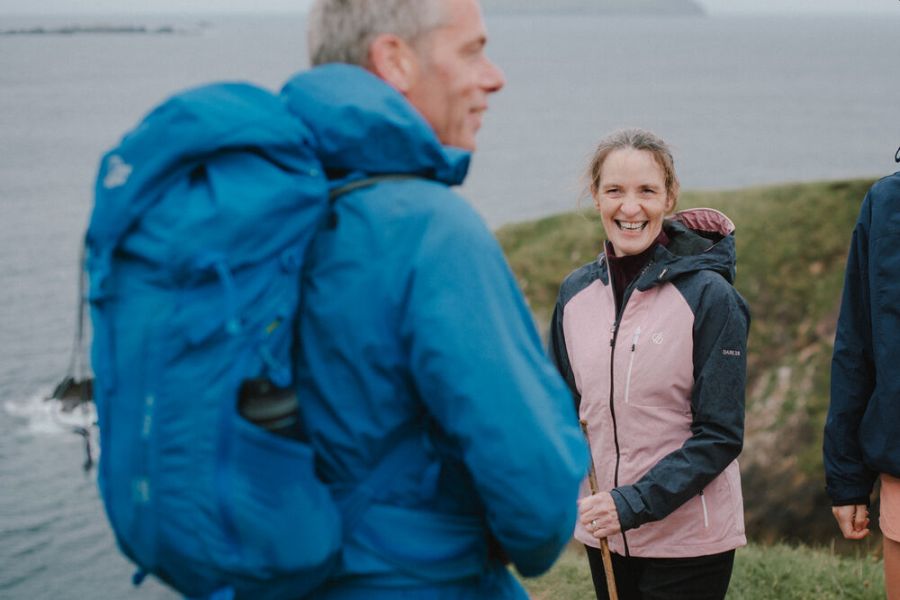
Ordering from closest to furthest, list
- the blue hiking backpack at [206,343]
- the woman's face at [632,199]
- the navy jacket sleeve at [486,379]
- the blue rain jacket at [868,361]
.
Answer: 1. the blue hiking backpack at [206,343]
2. the navy jacket sleeve at [486,379]
3. the blue rain jacket at [868,361]
4. the woman's face at [632,199]

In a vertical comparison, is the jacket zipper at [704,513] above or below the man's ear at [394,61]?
below

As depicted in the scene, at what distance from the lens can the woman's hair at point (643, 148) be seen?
160 inches

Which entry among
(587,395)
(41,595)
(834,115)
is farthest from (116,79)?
(587,395)

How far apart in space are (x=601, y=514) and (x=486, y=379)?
6.41 ft

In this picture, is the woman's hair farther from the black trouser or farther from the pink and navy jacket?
the black trouser

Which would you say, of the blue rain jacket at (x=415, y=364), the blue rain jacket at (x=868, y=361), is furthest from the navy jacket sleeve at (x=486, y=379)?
the blue rain jacket at (x=868, y=361)

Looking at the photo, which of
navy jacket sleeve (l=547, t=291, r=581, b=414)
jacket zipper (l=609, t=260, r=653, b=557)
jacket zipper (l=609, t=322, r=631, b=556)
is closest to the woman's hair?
jacket zipper (l=609, t=260, r=653, b=557)

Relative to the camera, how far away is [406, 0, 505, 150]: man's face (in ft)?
6.97

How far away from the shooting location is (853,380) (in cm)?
368

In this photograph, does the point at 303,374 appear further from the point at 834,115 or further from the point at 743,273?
the point at 834,115

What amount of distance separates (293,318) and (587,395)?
222 centimetres

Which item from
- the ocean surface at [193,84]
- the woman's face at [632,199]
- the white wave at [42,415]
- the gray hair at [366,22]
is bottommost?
the ocean surface at [193,84]

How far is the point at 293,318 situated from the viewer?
1.92 meters

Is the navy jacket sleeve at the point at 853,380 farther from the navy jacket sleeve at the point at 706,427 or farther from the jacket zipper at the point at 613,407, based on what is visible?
the jacket zipper at the point at 613,407
